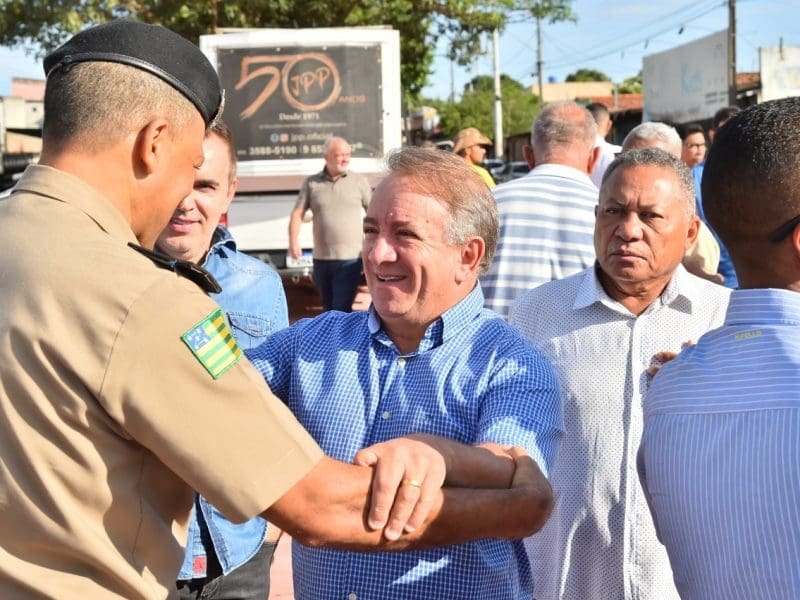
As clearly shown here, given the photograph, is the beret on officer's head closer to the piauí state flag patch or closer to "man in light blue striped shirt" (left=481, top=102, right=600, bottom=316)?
the piauí state flag patch

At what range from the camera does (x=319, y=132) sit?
39.2ft

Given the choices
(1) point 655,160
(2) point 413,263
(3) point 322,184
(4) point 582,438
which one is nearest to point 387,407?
(2) point 413,263

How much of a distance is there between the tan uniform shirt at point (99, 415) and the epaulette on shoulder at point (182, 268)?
6 centimetres

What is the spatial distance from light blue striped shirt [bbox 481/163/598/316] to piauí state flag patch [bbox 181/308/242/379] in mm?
2671

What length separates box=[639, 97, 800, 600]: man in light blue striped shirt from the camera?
158cm

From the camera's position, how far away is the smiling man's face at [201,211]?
314cm

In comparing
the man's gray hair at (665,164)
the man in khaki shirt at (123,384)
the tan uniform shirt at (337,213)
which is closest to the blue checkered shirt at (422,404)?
the man in khaki shirt at (123,384)

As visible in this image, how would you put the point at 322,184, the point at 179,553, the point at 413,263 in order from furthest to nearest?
the point at 322,184
the point at 413,263
the point at 179,553

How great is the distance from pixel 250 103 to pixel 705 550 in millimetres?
10891

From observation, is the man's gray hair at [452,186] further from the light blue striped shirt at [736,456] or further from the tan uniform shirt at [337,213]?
the tan uniform shirt at [337,213]

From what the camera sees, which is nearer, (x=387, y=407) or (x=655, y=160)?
(x=387, y=407)

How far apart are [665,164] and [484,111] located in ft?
203

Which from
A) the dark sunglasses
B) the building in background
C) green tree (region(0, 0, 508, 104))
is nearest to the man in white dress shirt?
the dark sunglasses

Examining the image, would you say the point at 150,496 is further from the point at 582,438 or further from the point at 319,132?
the point at 319,132
